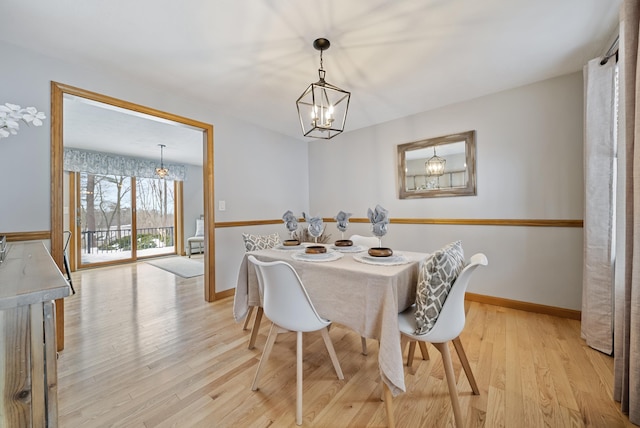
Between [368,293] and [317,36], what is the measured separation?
1.77 metres

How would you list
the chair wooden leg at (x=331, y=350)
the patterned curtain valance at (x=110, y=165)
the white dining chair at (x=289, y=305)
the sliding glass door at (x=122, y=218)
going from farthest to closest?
1. the sliding glass door at (x=122, y=218)
2. the patterned curtain valance at (x=110, y=165)
3. the chair wooden leg at (x=331, y=350)
4. the white dining chair at (x=289, y=305)

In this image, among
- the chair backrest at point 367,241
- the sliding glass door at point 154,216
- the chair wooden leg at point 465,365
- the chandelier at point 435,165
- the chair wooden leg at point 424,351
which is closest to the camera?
the chair wooden leg at point 465,365

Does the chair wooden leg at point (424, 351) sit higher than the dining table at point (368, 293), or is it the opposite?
the dining table at point (368, 293)

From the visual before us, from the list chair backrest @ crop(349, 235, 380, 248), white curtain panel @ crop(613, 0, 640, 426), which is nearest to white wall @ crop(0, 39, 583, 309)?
white curtain panel @ crop(613, 0, 640, 426)

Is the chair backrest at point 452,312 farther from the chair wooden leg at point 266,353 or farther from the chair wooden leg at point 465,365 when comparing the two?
the chair wooden leg at point 266,353

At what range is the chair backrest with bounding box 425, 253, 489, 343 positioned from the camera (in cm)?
121

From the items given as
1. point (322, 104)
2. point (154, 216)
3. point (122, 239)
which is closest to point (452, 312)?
point (322, 104)

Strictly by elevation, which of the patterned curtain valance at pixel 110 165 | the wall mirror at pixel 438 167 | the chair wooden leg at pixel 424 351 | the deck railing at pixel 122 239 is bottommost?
the chair wooden leg at pixel 424 351

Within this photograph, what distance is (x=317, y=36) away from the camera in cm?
179

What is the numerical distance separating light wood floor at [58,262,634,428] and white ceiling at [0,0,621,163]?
2314 mm

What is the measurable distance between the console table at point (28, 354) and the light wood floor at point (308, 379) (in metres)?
0.85

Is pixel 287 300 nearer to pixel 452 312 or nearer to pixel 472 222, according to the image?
pixel 452 312

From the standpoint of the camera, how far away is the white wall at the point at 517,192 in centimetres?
240

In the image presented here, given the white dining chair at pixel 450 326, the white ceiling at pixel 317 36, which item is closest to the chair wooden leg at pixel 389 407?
the white dining chair at pixel 450 326
